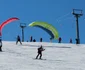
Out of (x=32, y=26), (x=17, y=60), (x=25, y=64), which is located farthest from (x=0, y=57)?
(x=32, y=26)

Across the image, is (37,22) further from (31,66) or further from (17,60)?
(31,66)

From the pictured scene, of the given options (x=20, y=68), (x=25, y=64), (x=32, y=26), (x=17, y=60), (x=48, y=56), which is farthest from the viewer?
(x=32, y=26)

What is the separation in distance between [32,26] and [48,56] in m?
12.9

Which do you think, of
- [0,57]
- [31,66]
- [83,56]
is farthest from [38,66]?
[83,56]

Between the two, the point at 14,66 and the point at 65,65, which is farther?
the point at 65,65

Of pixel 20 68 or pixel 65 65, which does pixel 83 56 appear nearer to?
pixel 65 65

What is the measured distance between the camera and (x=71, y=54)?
32.0 meters

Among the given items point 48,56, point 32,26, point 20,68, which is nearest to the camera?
point 20,68

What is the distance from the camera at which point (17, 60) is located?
26.4m

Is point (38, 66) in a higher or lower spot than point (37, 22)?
lower

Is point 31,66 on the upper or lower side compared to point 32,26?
lower

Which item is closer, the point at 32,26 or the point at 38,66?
the point at 38,66

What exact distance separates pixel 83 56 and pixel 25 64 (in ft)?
25.0

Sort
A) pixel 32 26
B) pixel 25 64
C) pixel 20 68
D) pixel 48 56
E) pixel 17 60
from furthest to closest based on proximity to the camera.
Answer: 1. pixel 32 26
2. pixel 48 56
3. pixel 17 60
4. pixel 25 64
5. pixel 20 68
